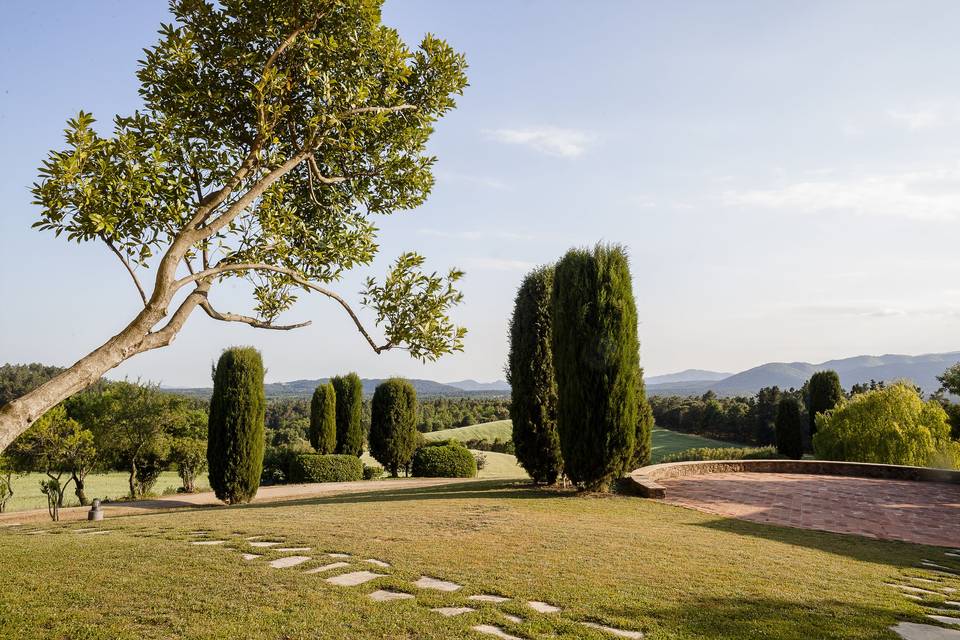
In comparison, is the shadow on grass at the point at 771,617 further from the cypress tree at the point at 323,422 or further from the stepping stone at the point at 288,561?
the cypress tree at the point at 323,422

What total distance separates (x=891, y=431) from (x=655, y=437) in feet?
107

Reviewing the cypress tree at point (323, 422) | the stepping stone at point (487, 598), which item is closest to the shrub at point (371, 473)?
the cypress tree at point (323, 422)

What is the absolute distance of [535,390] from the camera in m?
14.3

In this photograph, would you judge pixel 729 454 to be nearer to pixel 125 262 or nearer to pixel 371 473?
pixel 371 473

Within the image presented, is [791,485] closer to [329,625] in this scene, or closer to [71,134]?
[329,625]

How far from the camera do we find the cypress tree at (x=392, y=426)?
978 inches

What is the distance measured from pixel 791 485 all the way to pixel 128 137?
1575 centimetres

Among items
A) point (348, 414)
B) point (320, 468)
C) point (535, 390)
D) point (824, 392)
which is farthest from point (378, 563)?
point (824, 392)

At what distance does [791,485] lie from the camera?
1456 centimetres

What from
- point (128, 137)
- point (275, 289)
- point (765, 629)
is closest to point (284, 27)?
point (128, 137)

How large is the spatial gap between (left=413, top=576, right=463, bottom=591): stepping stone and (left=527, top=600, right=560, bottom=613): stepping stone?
70 cm

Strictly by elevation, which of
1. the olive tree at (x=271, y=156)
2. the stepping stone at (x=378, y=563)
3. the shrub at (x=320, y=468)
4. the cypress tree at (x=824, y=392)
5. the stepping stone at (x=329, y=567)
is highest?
the olive tree at (x=271, y=156)

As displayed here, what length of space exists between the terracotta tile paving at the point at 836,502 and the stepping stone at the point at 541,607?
707cm

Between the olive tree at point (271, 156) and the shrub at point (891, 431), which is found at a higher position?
the olive tree at point (271, 156)
